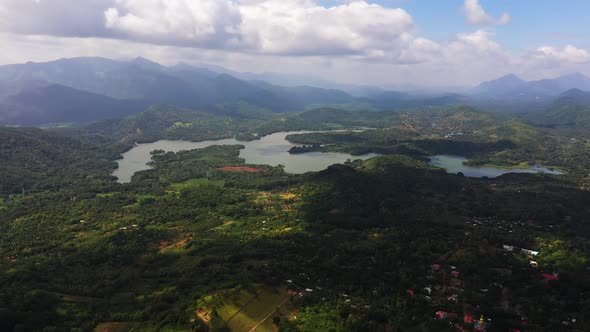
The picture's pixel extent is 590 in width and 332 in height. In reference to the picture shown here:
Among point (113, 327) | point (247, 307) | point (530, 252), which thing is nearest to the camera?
point (113, 327)

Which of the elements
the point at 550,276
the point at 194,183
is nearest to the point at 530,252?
the point at 550,276

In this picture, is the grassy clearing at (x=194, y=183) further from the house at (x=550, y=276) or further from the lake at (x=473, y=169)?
the house at (x=550, y=276)

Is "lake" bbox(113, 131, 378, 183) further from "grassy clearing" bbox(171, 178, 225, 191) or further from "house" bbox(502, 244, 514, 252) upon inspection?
"house" bbox(502, 244, 514, 252)

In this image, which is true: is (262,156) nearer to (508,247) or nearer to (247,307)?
(508,247)

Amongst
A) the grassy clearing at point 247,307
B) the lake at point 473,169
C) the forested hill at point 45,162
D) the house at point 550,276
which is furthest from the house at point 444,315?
A: the lake at point 473,169

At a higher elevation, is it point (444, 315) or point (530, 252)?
point (444, 315)
